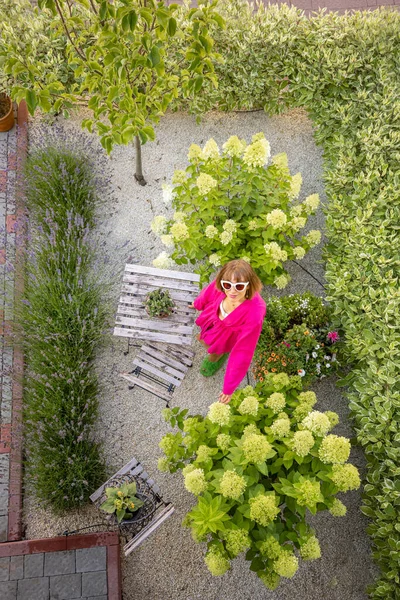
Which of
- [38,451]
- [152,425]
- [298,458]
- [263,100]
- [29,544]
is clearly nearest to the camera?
[298,458]

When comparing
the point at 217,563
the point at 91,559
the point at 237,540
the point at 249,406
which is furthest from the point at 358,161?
the point at 91,559

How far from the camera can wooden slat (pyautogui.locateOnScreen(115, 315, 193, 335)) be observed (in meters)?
5.01

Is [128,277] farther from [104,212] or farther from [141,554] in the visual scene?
[141,554]

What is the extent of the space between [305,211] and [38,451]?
3450 mm

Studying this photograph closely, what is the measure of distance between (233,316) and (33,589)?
2.80m

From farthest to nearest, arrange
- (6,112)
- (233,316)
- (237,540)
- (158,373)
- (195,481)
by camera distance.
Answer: (6,112)
(158,373)
(233,316)
(195,481)
(237,540)

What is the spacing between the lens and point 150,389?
16.1 feet

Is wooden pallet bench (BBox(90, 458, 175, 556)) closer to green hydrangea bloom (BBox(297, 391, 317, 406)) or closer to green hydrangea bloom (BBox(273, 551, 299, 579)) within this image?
green hydrangea bloom (BBox(273, 551, 299, 579))

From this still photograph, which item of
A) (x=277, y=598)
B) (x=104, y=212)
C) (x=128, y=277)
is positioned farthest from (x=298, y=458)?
(x=104, y=212)

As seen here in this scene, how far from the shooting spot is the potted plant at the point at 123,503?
13.0 feet

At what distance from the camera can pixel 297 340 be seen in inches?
181

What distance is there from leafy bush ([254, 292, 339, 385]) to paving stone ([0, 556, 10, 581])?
8.97 ft

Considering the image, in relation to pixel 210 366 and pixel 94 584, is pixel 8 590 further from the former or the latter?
pixel 210 366

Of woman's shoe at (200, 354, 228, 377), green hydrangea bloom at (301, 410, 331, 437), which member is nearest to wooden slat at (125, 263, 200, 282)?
woman's shoe at (200, 354, 228, 377)
